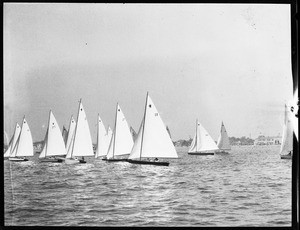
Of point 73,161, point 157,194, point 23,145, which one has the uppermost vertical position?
point 23,145

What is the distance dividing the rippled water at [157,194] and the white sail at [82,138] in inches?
5.9

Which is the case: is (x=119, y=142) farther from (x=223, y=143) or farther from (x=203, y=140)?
(x=223, y=143)

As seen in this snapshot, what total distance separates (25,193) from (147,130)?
959 millimetres

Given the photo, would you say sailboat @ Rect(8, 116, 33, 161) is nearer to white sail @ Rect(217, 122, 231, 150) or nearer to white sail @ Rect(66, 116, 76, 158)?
white sail @ Rect(66, 116, 76, 158)

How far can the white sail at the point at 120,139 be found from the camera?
10.7 ft

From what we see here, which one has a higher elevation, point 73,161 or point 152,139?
point 152,139

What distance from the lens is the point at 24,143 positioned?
312 cm

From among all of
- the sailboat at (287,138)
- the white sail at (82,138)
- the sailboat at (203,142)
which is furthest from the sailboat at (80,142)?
the sailboat at (287,138)

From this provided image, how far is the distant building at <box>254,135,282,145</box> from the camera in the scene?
10.3 feet

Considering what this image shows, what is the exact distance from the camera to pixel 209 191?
3.20m

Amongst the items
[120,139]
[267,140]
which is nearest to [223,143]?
[267,140]

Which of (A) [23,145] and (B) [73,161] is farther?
(B) [73,161]

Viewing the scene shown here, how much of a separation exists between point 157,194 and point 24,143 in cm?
95

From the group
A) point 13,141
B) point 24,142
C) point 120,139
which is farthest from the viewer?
point 120,139
